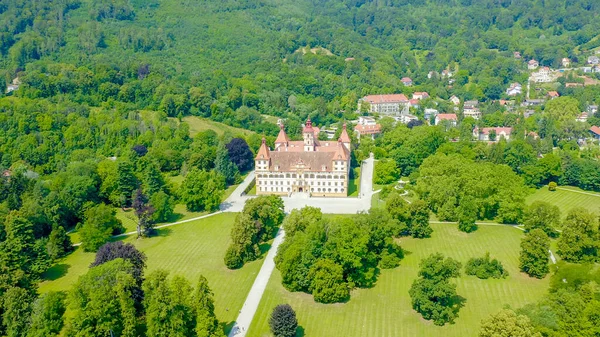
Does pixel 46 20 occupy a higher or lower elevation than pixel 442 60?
higher

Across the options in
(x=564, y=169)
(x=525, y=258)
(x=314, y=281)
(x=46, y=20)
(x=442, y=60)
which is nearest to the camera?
(x=314, y=281)

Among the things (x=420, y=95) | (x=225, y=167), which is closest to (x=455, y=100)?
(x=420, y=95)

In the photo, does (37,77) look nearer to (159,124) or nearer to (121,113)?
(121,113)

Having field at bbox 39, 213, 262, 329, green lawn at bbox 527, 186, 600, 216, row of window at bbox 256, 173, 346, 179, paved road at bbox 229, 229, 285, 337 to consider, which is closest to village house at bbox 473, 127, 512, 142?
green lawn at bbox 527, 186, 600, 216

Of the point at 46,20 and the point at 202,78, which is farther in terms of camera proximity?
the point at 46,20

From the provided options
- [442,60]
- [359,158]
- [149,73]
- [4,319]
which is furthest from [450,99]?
[4,319]

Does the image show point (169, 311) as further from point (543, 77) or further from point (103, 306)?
point (543, 77)

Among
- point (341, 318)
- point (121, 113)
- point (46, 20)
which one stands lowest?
point (341, 318)

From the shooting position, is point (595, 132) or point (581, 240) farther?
point (595, 132)
